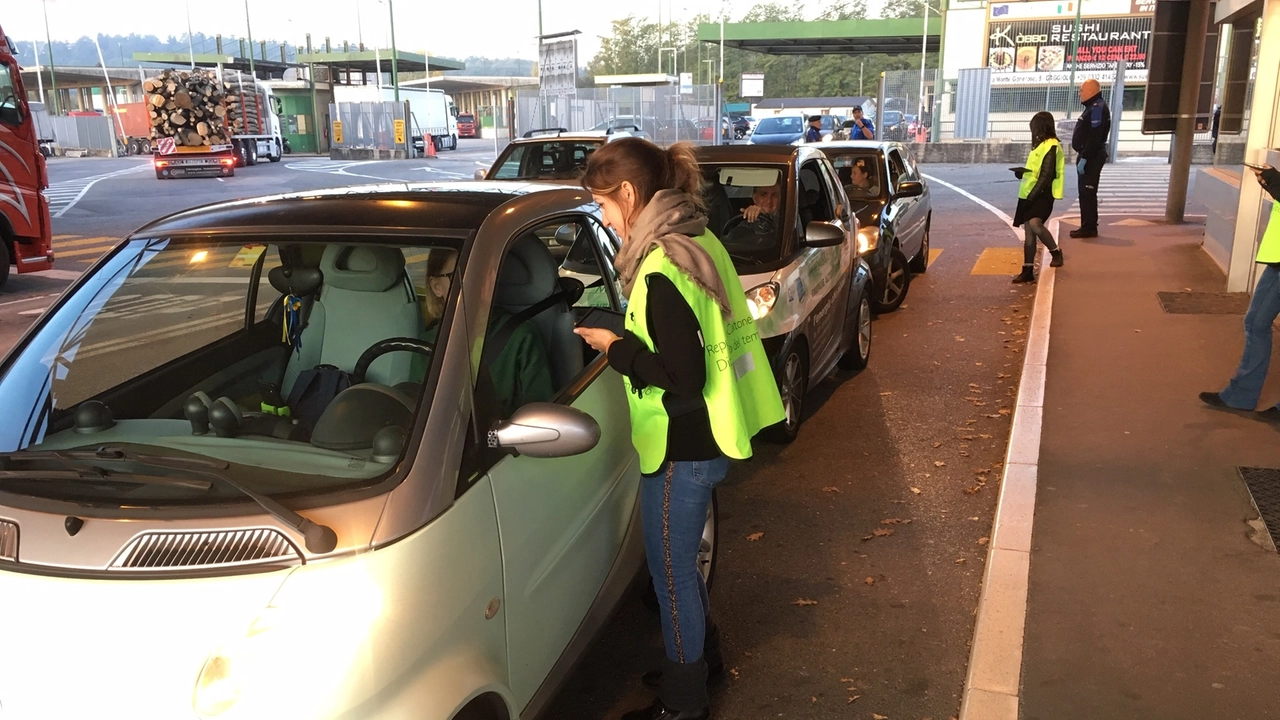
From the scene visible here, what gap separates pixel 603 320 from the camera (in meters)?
3.51

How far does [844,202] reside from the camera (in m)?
7.89

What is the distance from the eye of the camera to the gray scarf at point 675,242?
278 centimetres

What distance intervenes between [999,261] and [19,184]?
12855 mm

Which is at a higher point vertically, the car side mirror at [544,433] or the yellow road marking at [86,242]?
the car side mirror at [544,433]

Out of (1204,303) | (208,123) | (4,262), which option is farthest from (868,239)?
(208,123)

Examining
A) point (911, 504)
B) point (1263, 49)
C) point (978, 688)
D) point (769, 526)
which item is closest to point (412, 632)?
point (978, 688)

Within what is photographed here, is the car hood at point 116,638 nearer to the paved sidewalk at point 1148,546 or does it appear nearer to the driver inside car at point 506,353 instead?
the driver inside car at point 506,353

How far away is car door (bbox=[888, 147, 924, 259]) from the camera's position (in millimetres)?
11016

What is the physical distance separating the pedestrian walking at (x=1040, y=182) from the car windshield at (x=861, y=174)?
4.76 ft

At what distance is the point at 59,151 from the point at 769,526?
64.2 m

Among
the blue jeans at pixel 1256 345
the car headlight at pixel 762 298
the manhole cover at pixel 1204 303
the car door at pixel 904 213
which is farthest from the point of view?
→ the car door at pixel 904 213

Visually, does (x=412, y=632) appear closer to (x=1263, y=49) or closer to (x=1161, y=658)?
(x=1161, y=658)

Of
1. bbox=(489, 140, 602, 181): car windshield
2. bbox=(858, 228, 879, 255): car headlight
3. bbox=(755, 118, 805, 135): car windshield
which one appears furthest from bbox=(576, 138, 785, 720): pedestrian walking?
bbox=(755, 118, 805, 135): car windshield

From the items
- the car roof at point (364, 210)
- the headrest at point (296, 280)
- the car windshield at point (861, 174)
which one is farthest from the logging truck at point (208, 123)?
the car roof at point (364, 210)
